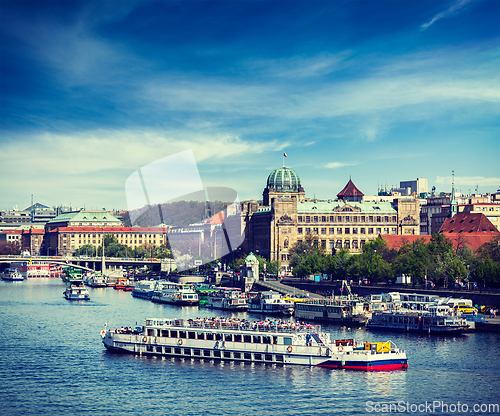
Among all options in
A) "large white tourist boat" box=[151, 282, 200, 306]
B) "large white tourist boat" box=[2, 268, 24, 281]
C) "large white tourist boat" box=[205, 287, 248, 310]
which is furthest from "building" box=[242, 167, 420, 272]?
"large white tourist boat" box=[2, 268, 24, 281]

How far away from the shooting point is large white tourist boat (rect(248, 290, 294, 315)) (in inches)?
3969

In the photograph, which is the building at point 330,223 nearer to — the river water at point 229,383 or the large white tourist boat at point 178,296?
the large white tourist boat at point 178,296

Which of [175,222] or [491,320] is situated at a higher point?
[175,222]

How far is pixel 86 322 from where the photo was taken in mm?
86938

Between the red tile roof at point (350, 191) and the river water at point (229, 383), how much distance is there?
4471 inches

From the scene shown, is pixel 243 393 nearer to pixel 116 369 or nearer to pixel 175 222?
pixel 116 369

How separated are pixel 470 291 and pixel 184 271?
75785 mm

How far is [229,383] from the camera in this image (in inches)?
2092

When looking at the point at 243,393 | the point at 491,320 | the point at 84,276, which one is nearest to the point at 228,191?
the point at 491,320

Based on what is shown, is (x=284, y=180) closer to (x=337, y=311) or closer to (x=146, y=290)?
(x=146, y=290)

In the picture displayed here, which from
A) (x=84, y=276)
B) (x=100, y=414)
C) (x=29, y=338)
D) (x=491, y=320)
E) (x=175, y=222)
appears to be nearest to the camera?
(x=100, y=414)

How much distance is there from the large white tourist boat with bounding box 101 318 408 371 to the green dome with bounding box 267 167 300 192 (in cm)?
11100

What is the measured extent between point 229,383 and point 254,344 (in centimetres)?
791

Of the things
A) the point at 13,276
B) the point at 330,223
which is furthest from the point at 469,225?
the point at 13,276
